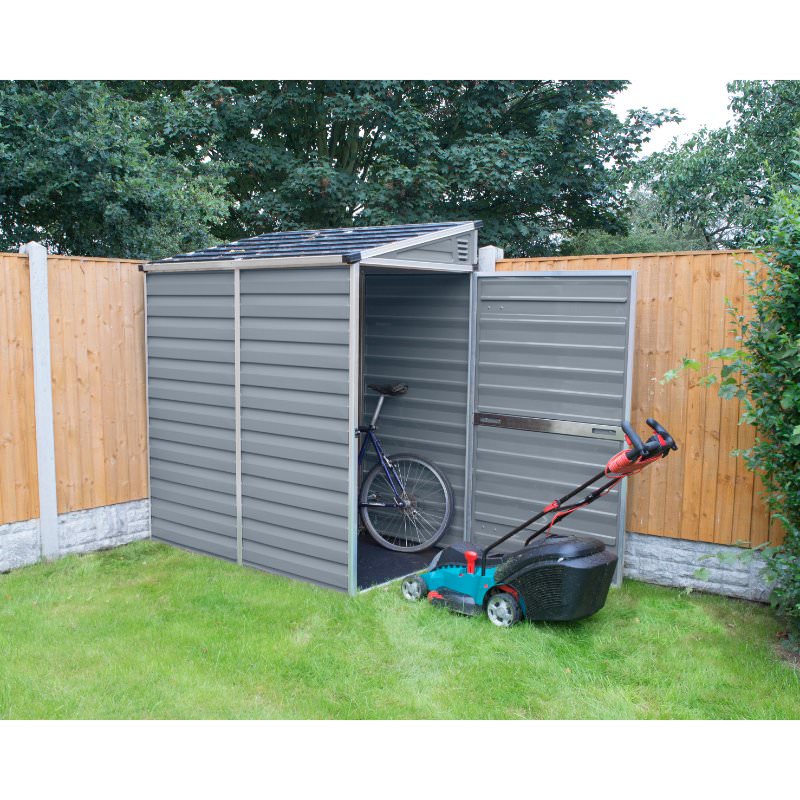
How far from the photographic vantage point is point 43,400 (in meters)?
5.36

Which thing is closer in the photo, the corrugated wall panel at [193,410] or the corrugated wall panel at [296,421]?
the corrugated wall panel at [296,421]

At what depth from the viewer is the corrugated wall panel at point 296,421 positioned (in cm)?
489

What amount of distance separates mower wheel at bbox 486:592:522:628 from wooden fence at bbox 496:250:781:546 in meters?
1.25

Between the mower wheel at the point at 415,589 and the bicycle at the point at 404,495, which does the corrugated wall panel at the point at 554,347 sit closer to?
the bicycle at the point at 404,495

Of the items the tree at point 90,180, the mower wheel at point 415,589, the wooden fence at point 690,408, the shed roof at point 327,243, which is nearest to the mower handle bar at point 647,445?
the wooden fence at point 690,408

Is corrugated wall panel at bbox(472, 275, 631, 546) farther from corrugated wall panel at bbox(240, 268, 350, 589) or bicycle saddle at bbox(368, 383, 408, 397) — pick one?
corrugated wall panel at bbox(240, 268, 350, 589)

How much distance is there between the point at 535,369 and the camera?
5230 millimetres

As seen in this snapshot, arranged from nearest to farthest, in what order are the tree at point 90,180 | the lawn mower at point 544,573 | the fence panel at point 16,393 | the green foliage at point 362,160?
the lawn mower at point 544,573 < the fence panel at point 16,393 < the tree at point 90,180 < the green foliage at point 362,160

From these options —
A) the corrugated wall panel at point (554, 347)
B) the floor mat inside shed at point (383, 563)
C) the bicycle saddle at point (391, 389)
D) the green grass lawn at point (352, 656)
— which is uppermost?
the corrugated wall panel at point (554, 347)

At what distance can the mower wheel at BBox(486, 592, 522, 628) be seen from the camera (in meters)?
4.38

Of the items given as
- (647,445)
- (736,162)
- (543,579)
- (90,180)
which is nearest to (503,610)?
(543,579)

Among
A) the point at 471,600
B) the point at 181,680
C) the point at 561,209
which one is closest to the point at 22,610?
the point at 181,680

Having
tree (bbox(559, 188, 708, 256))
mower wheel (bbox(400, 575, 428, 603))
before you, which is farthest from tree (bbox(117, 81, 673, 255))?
mower wheel (bbox(400, 575, 428, 603))

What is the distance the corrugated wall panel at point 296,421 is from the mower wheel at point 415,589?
0.40 m
